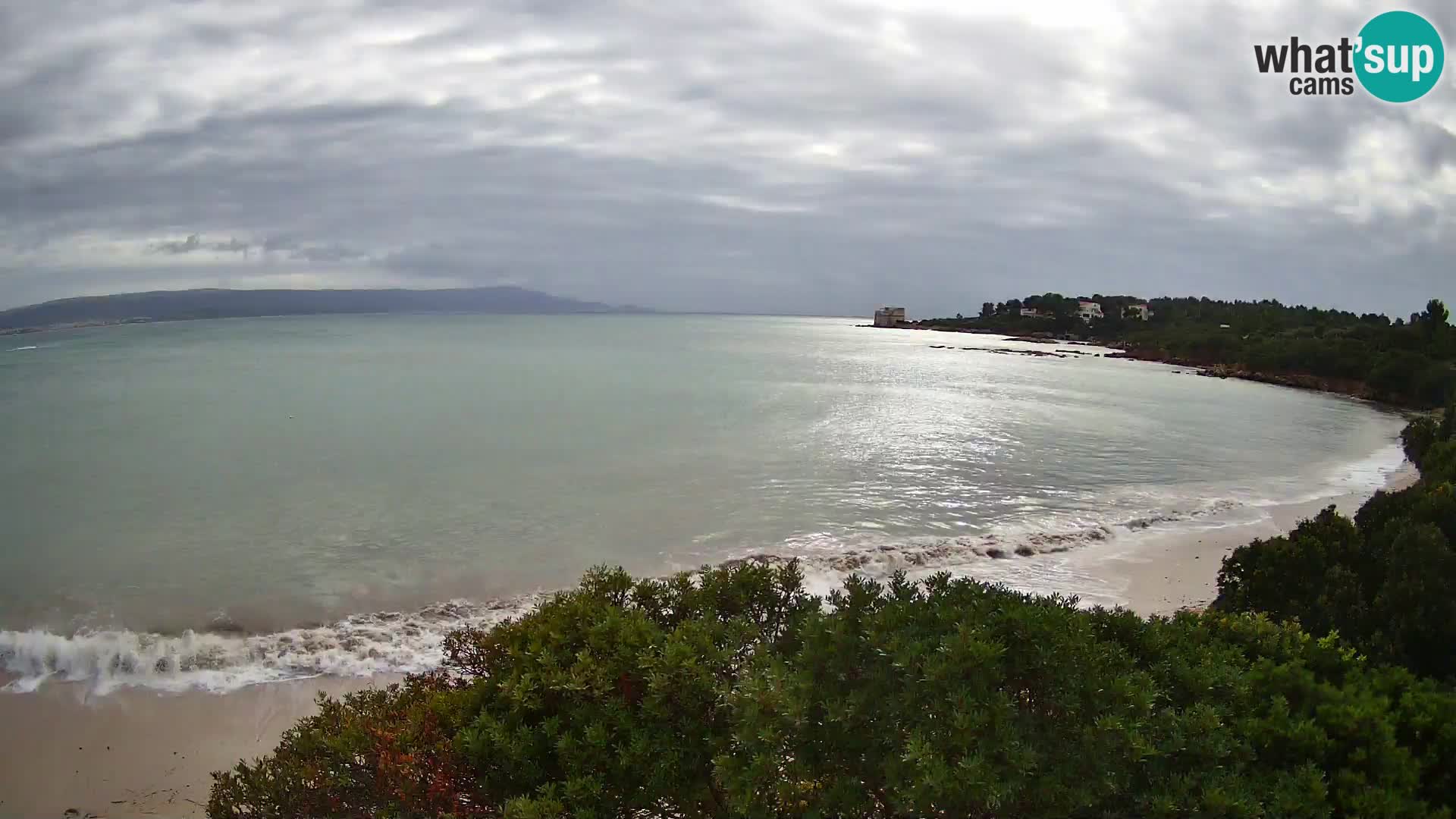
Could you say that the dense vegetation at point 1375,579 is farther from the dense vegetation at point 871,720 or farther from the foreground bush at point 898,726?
the foreground bush at point 898,726

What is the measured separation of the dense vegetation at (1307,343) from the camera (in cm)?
4403

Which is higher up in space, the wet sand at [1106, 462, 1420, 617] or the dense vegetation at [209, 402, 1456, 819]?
the dense vegetation at [209, 402, 1456, 819]

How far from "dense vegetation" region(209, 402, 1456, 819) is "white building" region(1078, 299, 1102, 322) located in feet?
446

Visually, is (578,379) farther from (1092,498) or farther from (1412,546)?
(1412,546)

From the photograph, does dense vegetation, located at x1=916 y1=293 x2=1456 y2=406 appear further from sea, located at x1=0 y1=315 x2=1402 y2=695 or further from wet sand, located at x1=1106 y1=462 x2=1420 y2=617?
wet sand, located at x1=1106 y1=462 x2=1420 y2=617

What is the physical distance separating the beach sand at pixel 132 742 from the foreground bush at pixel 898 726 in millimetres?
3336

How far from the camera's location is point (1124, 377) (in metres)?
56.7

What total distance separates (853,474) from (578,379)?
97.7ft

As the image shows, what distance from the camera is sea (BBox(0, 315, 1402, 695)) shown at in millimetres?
10266

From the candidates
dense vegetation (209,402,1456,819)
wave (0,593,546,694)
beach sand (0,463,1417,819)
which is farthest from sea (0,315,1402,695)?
dense vegetation (209,402,1456,819)

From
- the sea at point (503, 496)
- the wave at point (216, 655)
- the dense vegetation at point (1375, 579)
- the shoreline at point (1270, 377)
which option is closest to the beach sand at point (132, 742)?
the wave at point (216, 655)

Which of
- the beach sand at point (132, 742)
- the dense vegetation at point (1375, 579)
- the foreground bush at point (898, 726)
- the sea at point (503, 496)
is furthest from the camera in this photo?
the sea at point (503, 496)

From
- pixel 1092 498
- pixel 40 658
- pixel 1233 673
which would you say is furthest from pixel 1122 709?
pixel 1092 498

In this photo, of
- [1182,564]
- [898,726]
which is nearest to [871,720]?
[898,726]
